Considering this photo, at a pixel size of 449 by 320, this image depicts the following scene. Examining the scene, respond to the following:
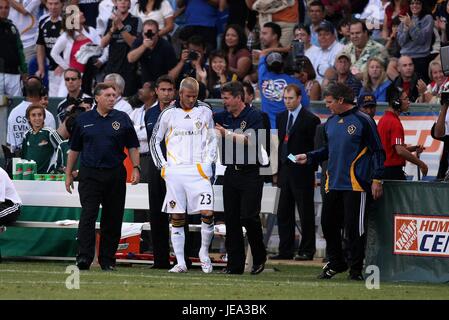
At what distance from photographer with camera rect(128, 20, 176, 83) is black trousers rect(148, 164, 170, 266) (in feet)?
17.6

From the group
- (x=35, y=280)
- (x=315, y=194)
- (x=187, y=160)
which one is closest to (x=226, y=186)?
(x=187, y=160)

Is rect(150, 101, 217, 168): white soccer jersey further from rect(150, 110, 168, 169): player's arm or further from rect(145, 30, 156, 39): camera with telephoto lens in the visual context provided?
rect(145, 30, 156, 39): camera with telephoto lens

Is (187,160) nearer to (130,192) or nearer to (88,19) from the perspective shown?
(130,192)

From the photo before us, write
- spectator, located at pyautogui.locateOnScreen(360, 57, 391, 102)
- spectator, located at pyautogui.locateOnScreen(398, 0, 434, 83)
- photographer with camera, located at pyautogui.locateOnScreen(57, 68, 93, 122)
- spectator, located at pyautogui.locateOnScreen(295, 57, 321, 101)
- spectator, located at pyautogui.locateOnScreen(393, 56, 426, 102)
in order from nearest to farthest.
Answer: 1. spectator, located at pyautogui.locateOnScreen(393, 56, 426, 102)
2. spectator, located at pyautogui.locateOnScreen(360, 57, 391, 102)
3. spectator, located at pyautogui.locateOnScreen(295, 57, 321, 101)
4. spectator, located at pyautogui.locateOnScreen(398, 0, 434, 83)
5. photographer with camera, located at pyautogui.locateOnScreen(57, 68, 93, 122)

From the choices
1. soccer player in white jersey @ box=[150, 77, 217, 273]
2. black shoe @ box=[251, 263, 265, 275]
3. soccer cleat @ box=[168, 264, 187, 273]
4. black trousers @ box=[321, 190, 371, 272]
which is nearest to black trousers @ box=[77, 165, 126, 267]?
soccer player in white jersey @ box=[150, 77, 217, 273]

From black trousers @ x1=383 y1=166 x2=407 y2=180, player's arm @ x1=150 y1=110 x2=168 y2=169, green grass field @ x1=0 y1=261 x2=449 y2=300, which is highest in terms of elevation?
player's arm @ x1=150 y1=110 x2=168 y2=169

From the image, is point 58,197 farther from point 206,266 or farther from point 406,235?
point 406,235

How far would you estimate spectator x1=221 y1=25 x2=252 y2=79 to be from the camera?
2023 cm

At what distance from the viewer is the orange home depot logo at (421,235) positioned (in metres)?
13.8

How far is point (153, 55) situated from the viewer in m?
20.6

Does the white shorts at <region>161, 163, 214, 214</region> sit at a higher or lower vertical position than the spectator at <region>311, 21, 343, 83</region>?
lower

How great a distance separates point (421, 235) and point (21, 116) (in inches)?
309

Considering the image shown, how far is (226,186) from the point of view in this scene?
14.5 m
